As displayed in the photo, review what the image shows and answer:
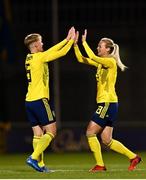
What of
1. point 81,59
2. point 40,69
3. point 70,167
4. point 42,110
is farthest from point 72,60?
point 42,110

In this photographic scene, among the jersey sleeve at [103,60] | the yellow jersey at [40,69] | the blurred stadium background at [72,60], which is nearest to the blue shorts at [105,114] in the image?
the jersey sleeve at [103,60]

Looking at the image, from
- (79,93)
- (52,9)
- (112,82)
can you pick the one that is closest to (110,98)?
(112,82)

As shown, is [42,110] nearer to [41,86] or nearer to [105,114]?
Result: [41,86]

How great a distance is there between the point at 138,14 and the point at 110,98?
10070 millimetres

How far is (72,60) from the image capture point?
25.6 meters

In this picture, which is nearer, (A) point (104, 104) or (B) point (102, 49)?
(A) point (104, 104)

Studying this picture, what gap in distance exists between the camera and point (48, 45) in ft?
85.1

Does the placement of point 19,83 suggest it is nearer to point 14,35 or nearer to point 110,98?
point 14,35

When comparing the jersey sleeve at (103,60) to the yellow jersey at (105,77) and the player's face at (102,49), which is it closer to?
the yellow jersey at (105,77)

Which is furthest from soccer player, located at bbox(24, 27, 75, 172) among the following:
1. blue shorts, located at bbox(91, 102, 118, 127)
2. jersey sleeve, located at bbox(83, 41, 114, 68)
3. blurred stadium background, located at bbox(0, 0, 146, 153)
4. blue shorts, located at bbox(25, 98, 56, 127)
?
blurred stadium background, located at bbox(0, 0, 146, 153)

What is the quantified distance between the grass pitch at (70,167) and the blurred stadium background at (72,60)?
2.17 metres

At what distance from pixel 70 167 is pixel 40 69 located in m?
2.45

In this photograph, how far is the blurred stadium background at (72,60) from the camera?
23125 millimetres

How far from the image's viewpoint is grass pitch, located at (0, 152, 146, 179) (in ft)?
42.2
